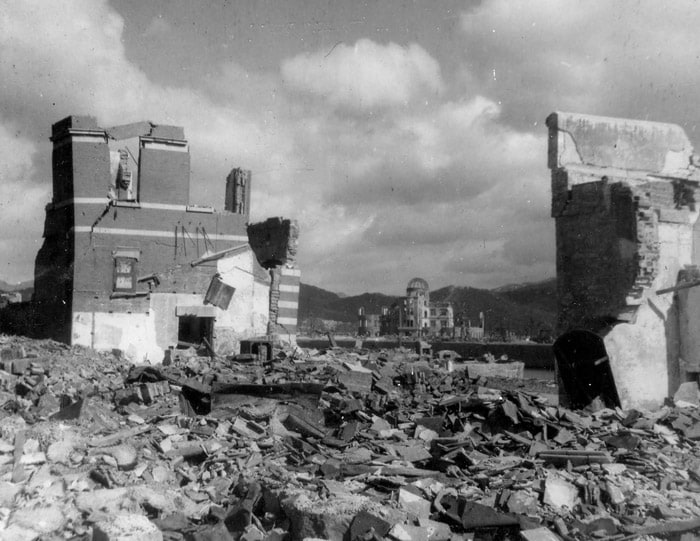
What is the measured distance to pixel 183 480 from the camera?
7727 mm

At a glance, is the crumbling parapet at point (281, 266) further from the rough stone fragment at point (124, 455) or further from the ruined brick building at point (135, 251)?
the rough stone fragment at point (124, 455)

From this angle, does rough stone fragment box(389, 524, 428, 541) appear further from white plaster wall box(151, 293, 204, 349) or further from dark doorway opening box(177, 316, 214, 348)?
white plaster wall box(151, 293, 204, 349)

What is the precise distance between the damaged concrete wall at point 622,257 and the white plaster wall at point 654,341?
24mm

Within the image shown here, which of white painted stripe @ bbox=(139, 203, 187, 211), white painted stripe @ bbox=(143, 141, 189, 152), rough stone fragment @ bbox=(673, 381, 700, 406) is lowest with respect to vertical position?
rough stone fragment @ bbox=(673, 381, 700, 406)

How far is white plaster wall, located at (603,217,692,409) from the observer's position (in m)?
14.0

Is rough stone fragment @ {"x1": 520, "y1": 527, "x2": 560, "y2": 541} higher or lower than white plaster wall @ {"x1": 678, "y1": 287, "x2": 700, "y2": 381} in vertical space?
lower

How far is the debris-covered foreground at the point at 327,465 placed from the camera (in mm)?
6332

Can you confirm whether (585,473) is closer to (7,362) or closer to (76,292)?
(7,362)

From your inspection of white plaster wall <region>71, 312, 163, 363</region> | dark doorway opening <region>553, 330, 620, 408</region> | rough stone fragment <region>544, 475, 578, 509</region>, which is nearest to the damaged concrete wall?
dark doorway opening <region>553, 330, 620, 408</region>

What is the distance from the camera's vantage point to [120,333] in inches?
810

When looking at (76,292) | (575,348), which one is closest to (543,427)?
(575,348)

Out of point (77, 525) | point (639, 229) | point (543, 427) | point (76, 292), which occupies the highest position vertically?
point (639, 229)

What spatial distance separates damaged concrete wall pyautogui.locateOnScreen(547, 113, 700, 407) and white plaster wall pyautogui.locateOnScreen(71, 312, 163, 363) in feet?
46.2

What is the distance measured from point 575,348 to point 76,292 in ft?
53.9
